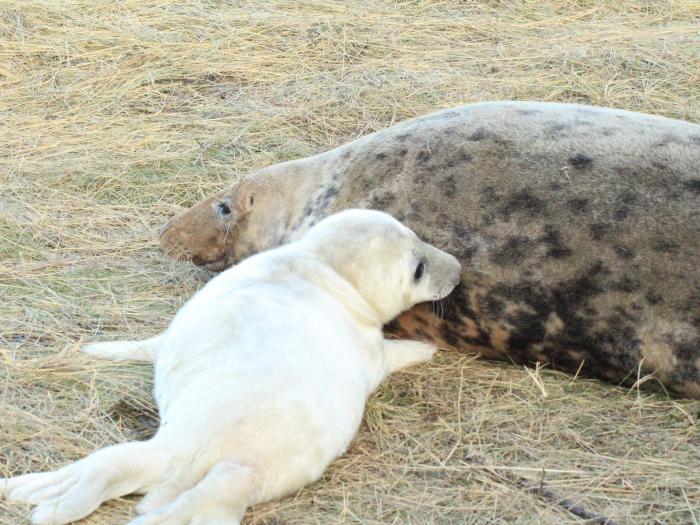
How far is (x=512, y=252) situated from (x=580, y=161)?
0.39 meters

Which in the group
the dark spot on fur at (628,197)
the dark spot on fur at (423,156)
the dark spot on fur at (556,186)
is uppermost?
the dark spot on fur at (628,197)

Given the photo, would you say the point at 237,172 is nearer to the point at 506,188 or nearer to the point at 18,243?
the point at 18,243

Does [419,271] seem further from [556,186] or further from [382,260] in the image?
[556,186]

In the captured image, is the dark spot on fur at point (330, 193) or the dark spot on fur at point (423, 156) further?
the dark spot on fur at point (330, 193)

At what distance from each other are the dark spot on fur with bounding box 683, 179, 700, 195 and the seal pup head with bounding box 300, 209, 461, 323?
742 mm

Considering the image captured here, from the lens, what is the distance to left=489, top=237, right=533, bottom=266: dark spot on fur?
364 centimetres

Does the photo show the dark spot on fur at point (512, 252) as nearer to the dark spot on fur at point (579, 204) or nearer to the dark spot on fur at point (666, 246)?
the dark spot on fur at point (579, 204)

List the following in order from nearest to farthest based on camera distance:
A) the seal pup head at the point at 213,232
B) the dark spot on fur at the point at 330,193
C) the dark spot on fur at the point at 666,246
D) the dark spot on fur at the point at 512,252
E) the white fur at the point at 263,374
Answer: the white fur at the point at 263,374, the dark spot on fur at the point at 666,246, the dark spot on fur at the point at 512,252, the dark spot on fur at the point at 330,193, the seal pup head at the point at 213,232

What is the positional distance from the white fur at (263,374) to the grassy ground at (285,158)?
0.32 feet

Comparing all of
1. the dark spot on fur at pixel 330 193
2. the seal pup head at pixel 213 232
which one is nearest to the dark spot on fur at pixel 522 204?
the dark spot on fur at pixel 330 193

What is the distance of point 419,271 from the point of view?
355cm

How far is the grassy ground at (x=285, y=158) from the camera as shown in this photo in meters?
3.06

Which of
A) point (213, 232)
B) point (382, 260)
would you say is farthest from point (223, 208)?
point (382, 260)

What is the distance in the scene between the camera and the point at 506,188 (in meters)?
3.76
